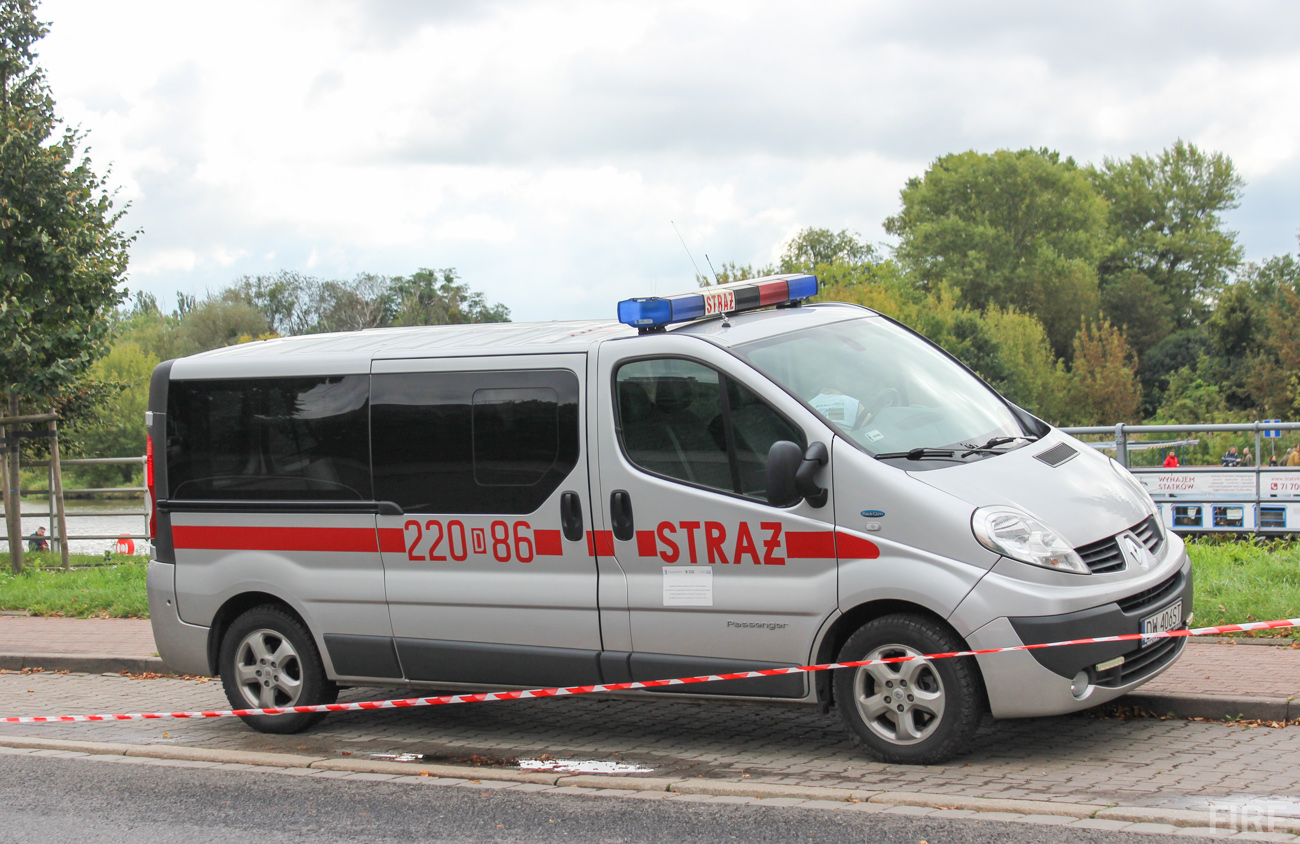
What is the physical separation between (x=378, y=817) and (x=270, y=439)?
2.54 meters

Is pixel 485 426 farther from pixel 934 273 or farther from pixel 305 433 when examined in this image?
pixel 934 273

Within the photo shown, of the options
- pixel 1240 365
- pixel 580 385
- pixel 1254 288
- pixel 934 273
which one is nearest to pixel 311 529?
pixel 580 385

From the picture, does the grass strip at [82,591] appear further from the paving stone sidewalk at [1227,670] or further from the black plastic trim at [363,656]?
the black plastic trim at [363,656]

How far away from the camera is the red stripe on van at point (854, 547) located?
5988mm

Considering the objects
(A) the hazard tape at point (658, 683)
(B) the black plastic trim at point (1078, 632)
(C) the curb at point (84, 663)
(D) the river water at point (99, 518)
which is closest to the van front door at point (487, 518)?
(A) the hazard tape at point (658, 683)

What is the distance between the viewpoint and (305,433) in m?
7.45

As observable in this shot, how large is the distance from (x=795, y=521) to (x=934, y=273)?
276 feet

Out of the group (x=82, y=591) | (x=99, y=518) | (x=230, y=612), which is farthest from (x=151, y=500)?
(x=99, y=518)

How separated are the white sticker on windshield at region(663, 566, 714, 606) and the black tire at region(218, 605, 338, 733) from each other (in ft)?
7.58

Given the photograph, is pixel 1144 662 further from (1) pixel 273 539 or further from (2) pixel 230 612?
(2) pixel 230 612

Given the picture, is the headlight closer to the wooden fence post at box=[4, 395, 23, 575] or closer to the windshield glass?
the windshield glass

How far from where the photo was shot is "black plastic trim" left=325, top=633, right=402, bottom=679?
7242 millimetres

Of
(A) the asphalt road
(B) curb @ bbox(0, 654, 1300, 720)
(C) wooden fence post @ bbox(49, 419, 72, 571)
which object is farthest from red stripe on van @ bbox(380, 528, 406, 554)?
(C) wooden fence post @ bbox(49, 419, 72, 571)

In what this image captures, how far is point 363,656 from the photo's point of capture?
24.0 feet
